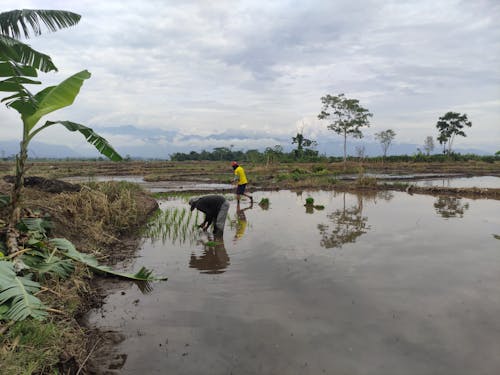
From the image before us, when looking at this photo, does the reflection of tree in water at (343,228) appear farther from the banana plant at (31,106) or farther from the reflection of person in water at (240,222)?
the banana plant at (31,106)

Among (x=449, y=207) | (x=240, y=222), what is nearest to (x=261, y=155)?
(x=449, y=207)

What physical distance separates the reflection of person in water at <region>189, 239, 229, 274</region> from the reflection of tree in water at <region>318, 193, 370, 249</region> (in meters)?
2.15

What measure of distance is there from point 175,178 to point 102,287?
65.7 feet

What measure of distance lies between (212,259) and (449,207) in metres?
9.43

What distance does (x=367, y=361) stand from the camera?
3.04 m

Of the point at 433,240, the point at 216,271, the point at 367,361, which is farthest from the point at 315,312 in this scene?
the point at 433,240

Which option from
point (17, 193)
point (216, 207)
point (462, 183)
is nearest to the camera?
point (17, 193)

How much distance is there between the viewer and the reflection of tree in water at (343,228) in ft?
23.6

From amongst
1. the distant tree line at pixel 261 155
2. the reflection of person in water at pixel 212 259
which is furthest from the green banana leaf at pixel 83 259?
the distant tree line at pixel 261 155

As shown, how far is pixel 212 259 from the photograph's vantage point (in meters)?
5.97

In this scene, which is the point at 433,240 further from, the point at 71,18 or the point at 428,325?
the point at 71,18

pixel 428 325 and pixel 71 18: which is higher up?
pixel 71 18

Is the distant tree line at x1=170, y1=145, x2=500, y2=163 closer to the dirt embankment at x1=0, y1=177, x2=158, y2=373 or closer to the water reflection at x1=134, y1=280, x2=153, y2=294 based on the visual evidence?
the dirt embankment at x1=0, y1=177, x2=158, y2=373

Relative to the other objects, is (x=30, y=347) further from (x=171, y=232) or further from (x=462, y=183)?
(x=462, y=183)
